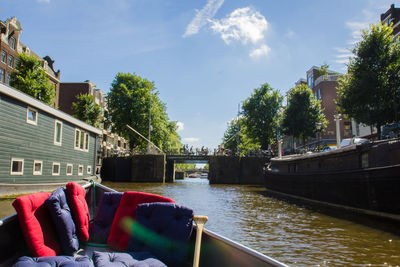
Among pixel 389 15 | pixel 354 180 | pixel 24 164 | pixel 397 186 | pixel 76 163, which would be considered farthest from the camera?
pixel 389 15

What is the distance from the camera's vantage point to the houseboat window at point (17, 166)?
46.4 ft

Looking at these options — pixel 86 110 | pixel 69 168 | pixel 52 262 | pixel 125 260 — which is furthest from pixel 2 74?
pixel 125 260

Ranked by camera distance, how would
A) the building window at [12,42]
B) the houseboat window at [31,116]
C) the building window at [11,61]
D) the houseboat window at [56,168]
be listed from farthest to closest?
the building window at [12,42]
the building window at [11,61]
the houseboat window at [56,168]
the houseboat window at [31,116]

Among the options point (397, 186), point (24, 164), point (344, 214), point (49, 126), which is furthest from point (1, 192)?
point (397, 186)

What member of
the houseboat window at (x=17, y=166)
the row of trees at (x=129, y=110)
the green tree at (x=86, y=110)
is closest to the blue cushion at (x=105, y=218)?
the houseboat window at (x=17, y=166)

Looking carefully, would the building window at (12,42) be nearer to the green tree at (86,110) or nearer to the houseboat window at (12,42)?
the houseboat window at (12,42)

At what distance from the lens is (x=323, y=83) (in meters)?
44.0

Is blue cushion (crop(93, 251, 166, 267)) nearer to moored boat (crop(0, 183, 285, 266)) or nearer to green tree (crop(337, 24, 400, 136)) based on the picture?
moored boat (crop(0, 183, 285, 266))

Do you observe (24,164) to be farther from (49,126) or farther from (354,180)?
(354,180)

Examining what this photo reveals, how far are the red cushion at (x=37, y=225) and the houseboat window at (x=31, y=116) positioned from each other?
13328mm

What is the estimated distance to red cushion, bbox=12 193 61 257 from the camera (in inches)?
119

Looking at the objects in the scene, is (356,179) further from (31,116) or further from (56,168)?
(56,168)

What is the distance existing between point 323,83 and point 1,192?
41.2 meters

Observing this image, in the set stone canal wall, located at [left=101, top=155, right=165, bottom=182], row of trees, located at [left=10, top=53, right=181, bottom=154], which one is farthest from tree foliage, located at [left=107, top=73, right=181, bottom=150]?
stone canal wall, located at [left=101, top=155, right=165, bottom=182]
